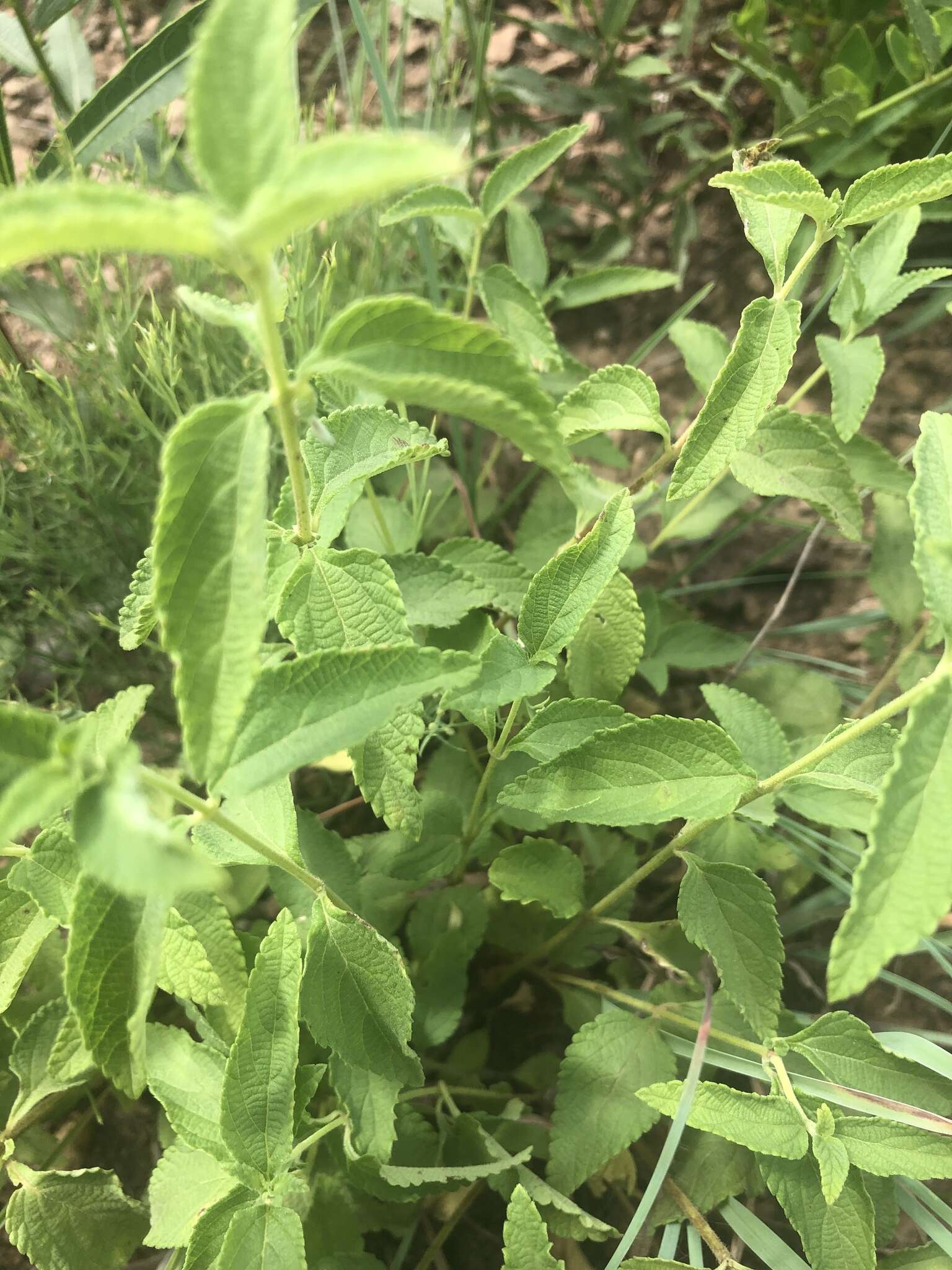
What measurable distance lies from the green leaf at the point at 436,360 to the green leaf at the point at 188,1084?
1.98ft

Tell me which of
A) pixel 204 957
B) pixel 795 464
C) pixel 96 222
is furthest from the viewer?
pixel 795 464

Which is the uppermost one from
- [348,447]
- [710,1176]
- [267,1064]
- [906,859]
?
[348,447]

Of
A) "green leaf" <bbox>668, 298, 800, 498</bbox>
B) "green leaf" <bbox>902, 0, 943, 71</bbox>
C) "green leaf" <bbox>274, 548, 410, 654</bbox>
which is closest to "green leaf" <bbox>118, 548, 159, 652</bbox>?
"green leaf" <bbox>274, 548, 410, 654</bbox>

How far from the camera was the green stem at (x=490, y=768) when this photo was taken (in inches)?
28.2

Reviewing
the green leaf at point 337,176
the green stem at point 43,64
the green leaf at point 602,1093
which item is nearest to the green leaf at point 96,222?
the green leaf at point 337,176

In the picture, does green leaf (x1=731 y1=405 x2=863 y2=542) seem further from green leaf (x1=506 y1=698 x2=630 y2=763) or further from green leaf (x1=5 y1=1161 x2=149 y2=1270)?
green leaf (x1=5 y1=1161 x2=149 y2=1270)

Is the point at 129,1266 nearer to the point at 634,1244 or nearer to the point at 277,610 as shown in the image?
the point at 634,1244

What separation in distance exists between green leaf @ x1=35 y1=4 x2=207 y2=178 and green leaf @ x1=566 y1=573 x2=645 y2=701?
2.75ft

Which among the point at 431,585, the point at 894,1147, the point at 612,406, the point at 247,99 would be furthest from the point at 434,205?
the point at 894,1147

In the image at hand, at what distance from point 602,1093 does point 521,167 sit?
96 centimetres

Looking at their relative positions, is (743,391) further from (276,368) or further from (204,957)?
(204,957)

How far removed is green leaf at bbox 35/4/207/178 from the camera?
1056 mm

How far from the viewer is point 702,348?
100 cm

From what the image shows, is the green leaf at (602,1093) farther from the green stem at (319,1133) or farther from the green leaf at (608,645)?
the green leaf at (608,645)
